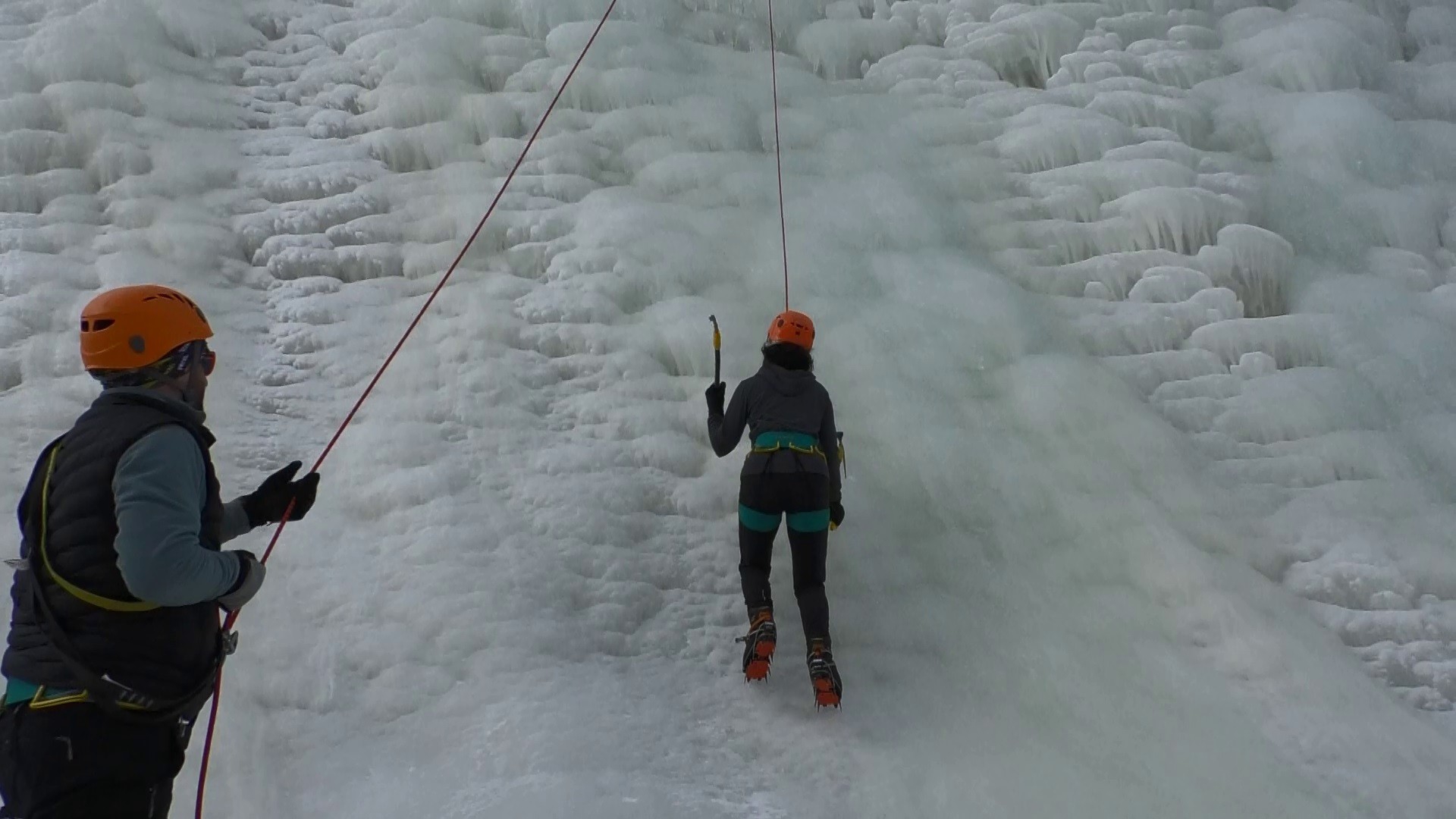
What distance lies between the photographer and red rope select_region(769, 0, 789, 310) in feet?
14.8

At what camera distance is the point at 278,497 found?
231cm

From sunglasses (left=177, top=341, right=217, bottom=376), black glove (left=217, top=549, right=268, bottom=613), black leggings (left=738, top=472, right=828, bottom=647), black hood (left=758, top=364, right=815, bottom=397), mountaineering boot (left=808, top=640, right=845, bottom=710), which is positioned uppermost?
sunglasses (left=177, top=341, right=217, bottom=376)

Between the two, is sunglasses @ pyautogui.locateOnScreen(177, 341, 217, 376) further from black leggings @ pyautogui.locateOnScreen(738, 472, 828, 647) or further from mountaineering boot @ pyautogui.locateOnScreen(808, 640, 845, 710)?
mountaineering boot @ pyautogui.locateOnScreen(808, 640, 845, 710)

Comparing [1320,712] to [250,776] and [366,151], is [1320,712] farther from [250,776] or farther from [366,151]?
[366,151]

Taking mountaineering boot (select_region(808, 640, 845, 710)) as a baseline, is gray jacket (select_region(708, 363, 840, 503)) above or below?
above

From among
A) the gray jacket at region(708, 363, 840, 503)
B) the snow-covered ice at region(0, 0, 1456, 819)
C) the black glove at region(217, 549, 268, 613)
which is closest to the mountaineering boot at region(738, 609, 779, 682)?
the snow-covered ice at region(0, 0, 1456, 819)

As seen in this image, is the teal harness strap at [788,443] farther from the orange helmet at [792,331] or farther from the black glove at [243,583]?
the black glove at [243,583]

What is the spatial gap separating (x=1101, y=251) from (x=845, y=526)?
2.03 meters

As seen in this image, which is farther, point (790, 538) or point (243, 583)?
point (790, 538)

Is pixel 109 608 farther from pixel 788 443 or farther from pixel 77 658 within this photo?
pixel 788 443

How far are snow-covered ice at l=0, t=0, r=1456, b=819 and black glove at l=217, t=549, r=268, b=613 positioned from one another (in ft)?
3.14

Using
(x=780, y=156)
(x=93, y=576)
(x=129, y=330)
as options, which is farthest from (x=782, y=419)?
(x=780, y=156)

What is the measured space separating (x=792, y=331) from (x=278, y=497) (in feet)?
5.60

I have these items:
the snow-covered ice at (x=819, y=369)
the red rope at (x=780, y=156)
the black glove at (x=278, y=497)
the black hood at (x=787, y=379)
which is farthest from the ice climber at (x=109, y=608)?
the red rope at (x=780, y=156)
